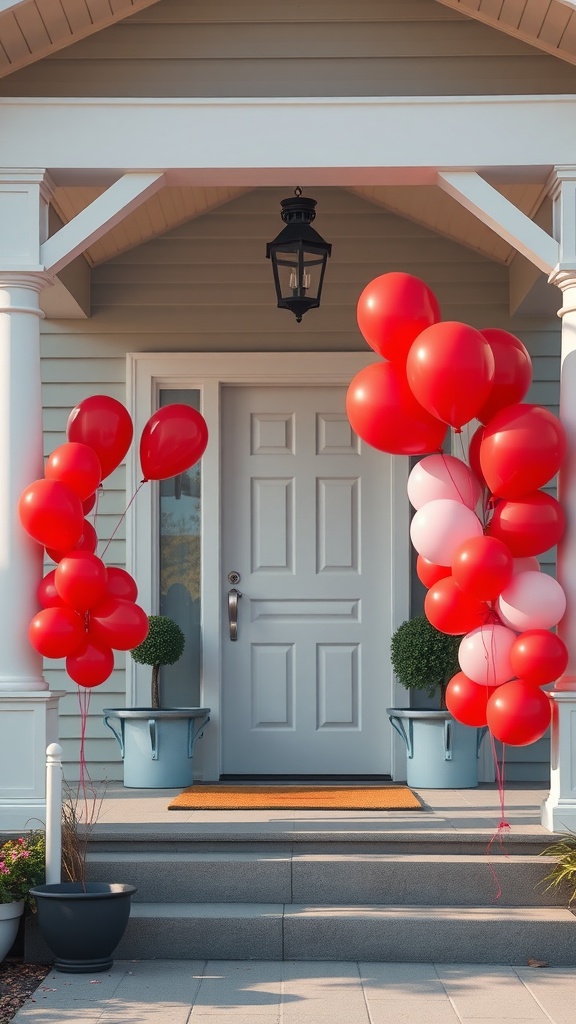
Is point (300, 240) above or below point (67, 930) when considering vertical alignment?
above

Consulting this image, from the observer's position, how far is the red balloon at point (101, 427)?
418 centimetres

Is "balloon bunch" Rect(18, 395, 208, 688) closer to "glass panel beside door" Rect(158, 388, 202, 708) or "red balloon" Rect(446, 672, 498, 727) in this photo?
"red balloon" Rect(446, 672, 498, 727)

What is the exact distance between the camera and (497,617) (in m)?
3.89

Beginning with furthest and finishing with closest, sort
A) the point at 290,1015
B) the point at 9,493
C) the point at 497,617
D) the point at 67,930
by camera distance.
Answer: the point at 9,493, the point at 497,617, the point at 67,930, the point at 290,1015

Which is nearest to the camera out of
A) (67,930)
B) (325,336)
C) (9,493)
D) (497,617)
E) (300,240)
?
(67,930)

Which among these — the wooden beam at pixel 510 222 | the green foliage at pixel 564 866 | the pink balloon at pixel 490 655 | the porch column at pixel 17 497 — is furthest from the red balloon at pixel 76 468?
the green foliage at pixel 564 866

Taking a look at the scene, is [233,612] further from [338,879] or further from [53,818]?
[53,818]

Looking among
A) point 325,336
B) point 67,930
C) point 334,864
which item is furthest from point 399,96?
point 67,930

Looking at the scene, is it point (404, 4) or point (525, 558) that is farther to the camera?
point (404, 4)

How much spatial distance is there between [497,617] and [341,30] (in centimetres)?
222

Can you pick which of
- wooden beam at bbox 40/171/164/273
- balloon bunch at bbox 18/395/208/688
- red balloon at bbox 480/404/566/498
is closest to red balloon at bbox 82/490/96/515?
balloon bunch at bbox 18/395/208/688

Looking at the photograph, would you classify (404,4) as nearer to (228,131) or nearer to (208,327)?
(228,131)

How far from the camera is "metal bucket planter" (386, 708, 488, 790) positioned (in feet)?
17.1

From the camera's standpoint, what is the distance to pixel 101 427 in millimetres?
4176
